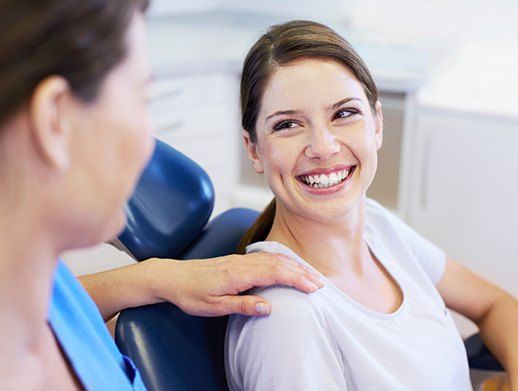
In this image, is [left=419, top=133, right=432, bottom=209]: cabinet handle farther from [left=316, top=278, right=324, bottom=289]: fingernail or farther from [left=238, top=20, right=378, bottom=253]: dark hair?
[left=316, top=278, right=324, bottom=289]: fingernail

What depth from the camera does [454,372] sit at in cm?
129

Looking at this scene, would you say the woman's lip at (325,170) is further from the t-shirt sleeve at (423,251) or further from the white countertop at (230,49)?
the white countertop at (230,49)

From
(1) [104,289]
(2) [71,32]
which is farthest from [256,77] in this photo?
(2) [71,32]

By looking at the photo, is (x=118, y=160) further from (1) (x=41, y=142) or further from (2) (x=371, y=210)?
(2) (x=371, y=210)

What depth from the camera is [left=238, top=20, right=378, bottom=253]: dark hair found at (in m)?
1.21

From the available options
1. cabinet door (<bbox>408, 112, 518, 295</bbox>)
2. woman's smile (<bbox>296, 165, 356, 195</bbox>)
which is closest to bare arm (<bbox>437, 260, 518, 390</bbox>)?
woman's smile (<bbox>296, 165, 356, 195</bbox>)

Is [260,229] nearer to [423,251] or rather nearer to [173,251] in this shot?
[173,251]

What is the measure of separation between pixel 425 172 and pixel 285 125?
1370mm

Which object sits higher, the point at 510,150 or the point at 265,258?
the point at 265,258

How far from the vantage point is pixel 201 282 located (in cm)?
115

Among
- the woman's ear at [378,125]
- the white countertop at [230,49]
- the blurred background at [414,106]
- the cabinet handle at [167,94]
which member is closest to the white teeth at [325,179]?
the woman's ear at [378,125]

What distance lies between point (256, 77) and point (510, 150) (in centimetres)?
132

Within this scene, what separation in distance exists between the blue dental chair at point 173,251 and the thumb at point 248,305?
0.43 feet

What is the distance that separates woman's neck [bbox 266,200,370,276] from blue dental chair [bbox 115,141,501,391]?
13cm
